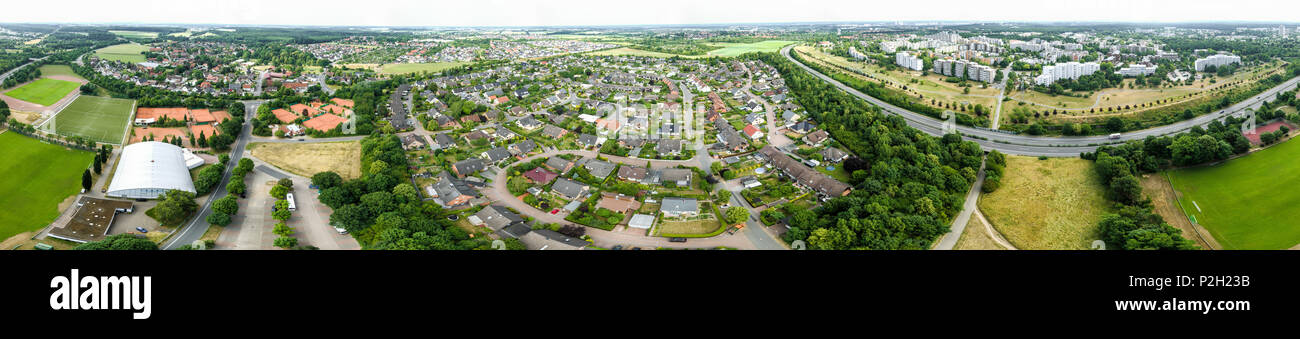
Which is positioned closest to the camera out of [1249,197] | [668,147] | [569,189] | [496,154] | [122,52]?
[1249,197]

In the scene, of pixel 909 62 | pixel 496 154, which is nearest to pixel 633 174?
pixel 496 154

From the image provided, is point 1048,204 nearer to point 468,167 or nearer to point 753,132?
point 753,132

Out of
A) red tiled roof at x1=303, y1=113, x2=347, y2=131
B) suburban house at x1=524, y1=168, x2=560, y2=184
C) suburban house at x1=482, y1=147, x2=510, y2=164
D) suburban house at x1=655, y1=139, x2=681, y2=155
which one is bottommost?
suburban house at x1=524, y1=168, x2=560, y2=184

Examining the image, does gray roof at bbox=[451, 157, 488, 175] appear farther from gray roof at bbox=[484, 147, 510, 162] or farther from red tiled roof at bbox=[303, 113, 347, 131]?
red tiled roof at bbox=[303, 113, 347, 131]

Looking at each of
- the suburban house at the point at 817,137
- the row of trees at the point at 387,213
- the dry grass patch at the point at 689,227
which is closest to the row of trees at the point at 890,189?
the suburban house at the point at 817,137

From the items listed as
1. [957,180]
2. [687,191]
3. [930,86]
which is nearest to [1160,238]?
[957,180]

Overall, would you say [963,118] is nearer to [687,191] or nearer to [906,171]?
[906,171]

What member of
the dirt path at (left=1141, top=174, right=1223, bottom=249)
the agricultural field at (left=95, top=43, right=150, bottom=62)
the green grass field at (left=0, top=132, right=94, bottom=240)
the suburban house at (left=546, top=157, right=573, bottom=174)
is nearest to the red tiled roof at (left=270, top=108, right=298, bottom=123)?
the green grass field at (left=0, top=132, right=94, bottom=240)
